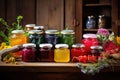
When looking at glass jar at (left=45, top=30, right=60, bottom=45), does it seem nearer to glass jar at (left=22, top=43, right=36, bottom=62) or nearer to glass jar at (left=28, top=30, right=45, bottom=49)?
glass jar at (left=28, top=30, right=45, bottom=49)

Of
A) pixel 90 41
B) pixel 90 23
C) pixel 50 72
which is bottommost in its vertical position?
pixel 50 72

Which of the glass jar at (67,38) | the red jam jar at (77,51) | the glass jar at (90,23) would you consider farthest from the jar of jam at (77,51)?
the glass jar at (90,23)

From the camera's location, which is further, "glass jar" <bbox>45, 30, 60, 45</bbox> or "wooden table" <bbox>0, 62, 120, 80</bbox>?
"glass jar" <bbox>45, 30, 60, 45</bbox>

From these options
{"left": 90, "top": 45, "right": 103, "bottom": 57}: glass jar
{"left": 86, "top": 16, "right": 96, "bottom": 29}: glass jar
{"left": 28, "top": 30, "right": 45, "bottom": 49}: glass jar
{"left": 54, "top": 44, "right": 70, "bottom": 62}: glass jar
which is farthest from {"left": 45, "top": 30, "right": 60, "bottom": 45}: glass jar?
{"left": 86, "top": 16, "right": 96, "bottom": 29}: glass jar

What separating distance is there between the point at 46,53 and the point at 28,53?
108 mm

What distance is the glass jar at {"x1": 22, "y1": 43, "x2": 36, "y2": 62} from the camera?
167 cm

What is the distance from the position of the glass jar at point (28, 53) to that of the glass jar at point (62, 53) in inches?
5.4

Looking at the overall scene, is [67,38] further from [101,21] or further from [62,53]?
[101,21]

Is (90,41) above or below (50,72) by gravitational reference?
above

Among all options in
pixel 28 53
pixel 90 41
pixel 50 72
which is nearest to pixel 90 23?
pixel 90 41

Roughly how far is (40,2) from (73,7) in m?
0.39

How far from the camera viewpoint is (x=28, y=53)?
5.48 feet

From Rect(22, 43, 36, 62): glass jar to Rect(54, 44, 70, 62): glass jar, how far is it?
0.14 meters

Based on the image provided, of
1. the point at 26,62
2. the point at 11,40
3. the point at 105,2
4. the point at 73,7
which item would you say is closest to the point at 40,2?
the point at 73,7
